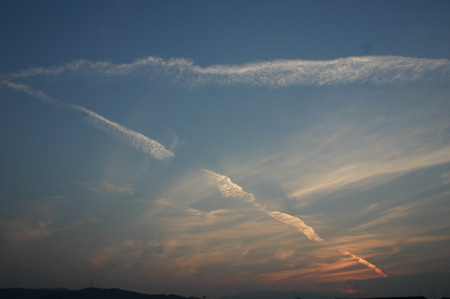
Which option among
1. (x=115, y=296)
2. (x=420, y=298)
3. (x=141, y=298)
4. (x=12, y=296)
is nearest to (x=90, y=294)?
(x=115, y=296)

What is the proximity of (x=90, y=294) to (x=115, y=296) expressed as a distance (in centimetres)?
1574

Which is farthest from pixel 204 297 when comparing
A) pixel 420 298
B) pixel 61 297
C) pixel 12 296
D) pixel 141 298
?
pixel 12 296

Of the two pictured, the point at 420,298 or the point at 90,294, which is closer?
the point at 420,298

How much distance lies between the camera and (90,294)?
627 feet

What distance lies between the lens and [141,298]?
199m

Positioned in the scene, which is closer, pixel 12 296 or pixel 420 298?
pixel 420 298

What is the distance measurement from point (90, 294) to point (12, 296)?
5289cm

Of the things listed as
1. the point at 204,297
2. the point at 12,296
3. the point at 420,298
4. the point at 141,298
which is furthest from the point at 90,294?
the point at 420,298

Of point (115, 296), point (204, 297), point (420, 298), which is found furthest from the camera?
point (115, 296)

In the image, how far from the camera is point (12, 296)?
195750mm

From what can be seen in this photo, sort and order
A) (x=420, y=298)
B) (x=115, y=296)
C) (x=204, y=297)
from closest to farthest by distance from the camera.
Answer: (x=420, y=298), (x=204, y=297), (x=115, y=296)

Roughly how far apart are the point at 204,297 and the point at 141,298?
4818 centimetres

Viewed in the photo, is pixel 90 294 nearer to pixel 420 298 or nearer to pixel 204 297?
pixel 204 297

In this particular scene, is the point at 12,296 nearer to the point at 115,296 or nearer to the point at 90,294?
the point at 90,294
